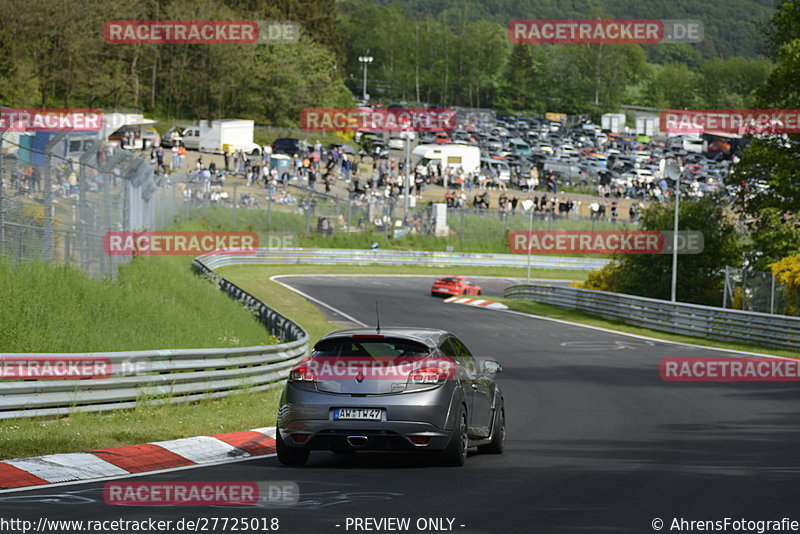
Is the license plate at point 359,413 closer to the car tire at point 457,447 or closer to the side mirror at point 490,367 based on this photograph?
the car tire at point 457,447

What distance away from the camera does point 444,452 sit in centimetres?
1059

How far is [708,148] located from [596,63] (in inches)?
2072

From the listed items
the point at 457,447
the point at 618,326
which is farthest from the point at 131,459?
the point at 618,326

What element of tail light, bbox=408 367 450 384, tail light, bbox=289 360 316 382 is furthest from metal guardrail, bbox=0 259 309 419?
tail light, bbox=408 367 450 384

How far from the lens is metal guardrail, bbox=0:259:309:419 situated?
12250 millimetres

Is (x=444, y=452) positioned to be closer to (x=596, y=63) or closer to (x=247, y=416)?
(x=247, y=416)

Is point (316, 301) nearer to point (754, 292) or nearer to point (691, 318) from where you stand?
point (691, 318)

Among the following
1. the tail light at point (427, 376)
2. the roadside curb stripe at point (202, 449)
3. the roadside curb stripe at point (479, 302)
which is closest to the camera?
the tail light at point (427, 376)

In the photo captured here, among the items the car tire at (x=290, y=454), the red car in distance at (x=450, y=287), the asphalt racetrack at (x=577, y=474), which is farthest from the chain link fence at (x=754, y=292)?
the car tire at (x=290, y=454)

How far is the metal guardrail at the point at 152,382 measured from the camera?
12.2 metres

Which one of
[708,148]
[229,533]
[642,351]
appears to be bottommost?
[642,351]

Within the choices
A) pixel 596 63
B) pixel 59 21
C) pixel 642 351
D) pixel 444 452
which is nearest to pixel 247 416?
pixel 444 452

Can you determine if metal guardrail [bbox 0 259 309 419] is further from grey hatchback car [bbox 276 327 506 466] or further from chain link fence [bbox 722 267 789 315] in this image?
chain link fence [bbox 722 267 789 315]

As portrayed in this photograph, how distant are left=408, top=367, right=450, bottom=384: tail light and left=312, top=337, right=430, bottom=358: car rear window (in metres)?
0.24
